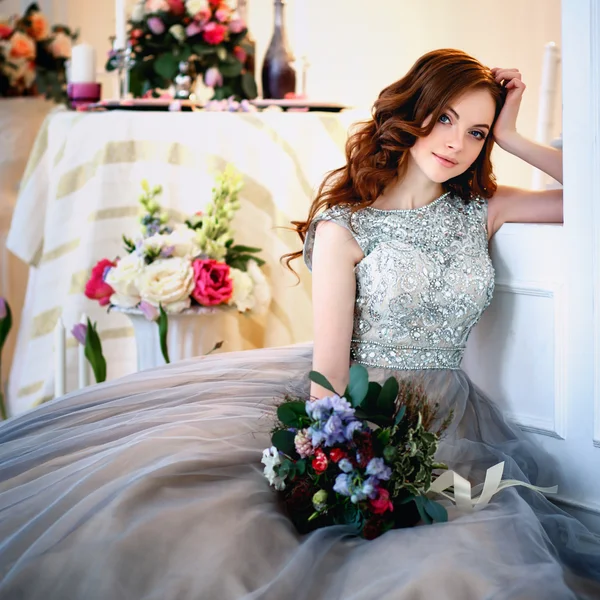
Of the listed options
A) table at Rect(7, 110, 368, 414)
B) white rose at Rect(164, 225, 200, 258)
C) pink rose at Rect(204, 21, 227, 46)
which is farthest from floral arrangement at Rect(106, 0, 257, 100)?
white rose at Rect(164, 225, 200, 258)

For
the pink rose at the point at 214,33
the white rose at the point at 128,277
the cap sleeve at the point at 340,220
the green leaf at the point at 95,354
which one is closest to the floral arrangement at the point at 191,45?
the pink rose at the point at 214,33

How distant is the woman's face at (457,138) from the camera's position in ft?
5.83

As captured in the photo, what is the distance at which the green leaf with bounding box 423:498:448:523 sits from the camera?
1.33 metres

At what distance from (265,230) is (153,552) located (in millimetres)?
1830

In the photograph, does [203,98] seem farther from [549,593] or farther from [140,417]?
[549,593]

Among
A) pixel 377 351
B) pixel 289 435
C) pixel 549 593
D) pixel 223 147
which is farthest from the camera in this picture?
pixel 223 147

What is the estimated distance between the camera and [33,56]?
12.5ft

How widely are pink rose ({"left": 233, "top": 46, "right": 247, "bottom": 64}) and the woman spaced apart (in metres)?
1.36

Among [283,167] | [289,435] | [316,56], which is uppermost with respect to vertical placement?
[316,56]

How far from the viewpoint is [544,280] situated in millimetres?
1692

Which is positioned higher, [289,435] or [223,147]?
[223,147]

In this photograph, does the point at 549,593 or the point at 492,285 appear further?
the point at 492,285

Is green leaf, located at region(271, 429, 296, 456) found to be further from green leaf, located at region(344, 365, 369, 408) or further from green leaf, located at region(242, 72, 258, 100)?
green leaf, located at region(242, 72, 258, 100)

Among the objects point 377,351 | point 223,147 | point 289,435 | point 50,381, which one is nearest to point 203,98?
point 223,147
